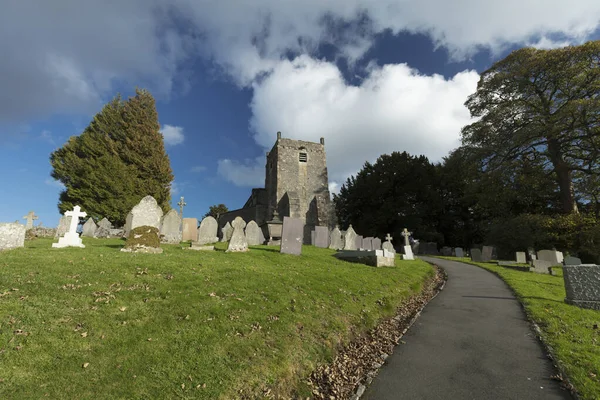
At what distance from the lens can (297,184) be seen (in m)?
37.6

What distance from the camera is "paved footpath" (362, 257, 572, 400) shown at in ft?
13.5

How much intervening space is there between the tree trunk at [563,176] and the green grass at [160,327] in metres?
22.1

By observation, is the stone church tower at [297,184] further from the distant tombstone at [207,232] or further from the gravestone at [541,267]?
the gravestone at [541,267]

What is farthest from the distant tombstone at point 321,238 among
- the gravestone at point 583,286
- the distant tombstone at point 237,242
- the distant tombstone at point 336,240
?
the gravestone at point 583,286

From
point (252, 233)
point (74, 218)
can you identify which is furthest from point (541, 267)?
point (74, 218)

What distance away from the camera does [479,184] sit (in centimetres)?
2411

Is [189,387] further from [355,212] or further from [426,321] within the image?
[355,212]

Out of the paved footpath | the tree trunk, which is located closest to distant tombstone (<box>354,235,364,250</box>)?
the paved footpath

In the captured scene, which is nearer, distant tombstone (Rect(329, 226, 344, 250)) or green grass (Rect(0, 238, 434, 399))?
green grass (Rect(0, 238, 434, 399))

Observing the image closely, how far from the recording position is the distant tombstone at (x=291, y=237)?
42.5 feet

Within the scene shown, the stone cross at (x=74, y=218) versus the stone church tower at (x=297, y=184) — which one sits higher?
the stone church tower at (x=297, y=184)

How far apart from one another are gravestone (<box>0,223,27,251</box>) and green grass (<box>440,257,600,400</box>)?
43.9 ft

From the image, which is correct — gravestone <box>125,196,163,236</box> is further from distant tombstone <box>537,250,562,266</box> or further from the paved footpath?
distant tombstone <box>537,250,562,266</box>

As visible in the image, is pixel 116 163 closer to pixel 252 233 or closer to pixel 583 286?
pixel 252 233
